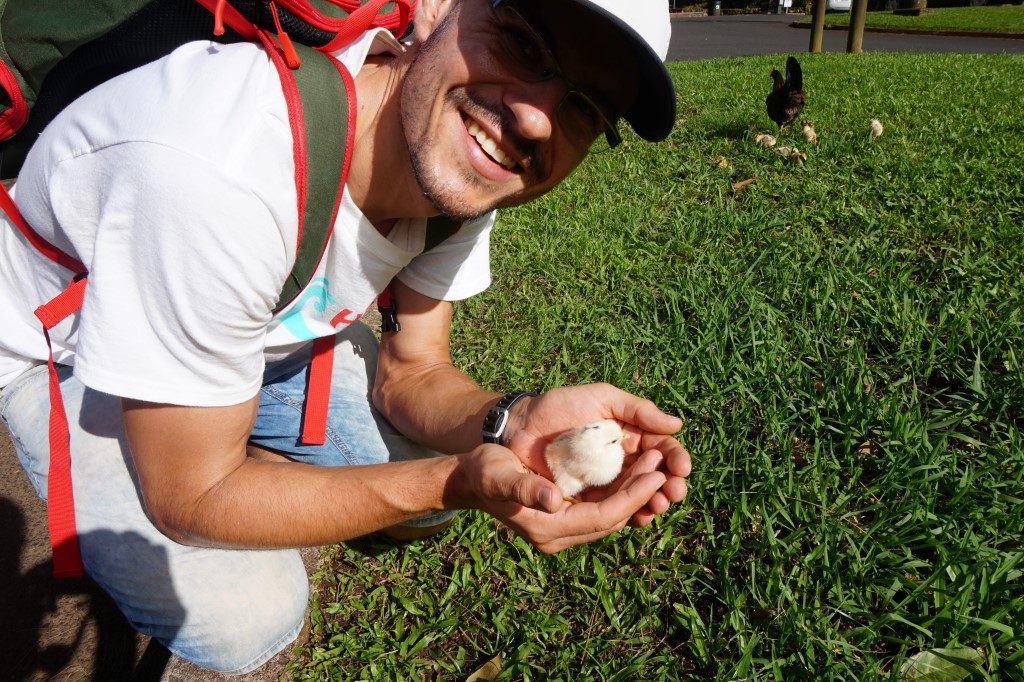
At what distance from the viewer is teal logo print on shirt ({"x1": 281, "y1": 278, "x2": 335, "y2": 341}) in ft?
6.27

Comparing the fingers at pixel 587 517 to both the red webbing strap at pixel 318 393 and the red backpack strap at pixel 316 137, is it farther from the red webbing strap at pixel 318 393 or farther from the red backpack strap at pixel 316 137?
the red webbing strap at pixel 318 393

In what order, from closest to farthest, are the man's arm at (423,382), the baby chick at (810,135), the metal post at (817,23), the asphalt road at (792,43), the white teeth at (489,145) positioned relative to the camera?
1. the white teeth at (489,145)
2. the man's arm at (423,382)
3. the baby chick at (810,135)
4. the metal post at (817,23)
5. the asphalt road at (792,43)

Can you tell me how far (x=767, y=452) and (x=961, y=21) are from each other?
2233 cm

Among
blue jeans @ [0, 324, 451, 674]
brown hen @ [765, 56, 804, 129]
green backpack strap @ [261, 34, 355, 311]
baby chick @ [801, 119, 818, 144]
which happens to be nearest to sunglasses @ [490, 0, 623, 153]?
green backpack strap @ [261, 34, 355, 311]

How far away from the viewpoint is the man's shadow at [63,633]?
2.24 meters

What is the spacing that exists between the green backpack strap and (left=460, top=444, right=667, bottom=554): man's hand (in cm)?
63

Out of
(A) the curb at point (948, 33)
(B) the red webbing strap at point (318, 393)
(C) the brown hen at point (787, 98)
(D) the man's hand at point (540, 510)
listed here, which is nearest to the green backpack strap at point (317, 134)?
(D) the man's hand at point (540, 510)

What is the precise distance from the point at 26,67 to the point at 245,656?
1551 mm

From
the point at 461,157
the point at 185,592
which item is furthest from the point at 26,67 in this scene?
the point at 185,592

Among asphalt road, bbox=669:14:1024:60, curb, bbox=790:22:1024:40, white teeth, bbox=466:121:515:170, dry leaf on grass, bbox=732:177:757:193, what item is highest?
white teeth, bbox=466:121:515:170

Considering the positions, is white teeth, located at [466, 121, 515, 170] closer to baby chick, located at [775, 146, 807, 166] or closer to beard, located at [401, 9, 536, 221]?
beard, located at [401, 9, 536, 221]

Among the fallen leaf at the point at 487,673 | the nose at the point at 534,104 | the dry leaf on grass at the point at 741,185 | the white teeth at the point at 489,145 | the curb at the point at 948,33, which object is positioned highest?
the nose at the point at 534,104

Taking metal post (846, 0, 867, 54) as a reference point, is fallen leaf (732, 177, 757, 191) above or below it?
below

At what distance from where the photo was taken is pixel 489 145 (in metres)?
1.77
